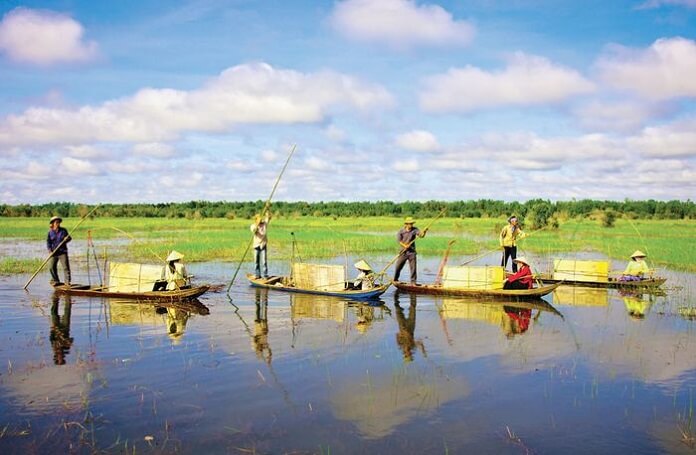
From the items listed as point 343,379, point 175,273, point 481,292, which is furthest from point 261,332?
point 481,292

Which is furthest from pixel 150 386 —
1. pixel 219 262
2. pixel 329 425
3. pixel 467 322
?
pixel 219 262

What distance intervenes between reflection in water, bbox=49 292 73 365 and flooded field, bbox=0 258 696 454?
4cm

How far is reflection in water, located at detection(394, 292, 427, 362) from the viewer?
8352 mm

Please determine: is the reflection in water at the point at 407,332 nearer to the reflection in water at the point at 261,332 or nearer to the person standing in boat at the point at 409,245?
the person standing in boat at the point at 409,245

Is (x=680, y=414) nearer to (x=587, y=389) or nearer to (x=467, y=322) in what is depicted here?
(x=587, y=389)

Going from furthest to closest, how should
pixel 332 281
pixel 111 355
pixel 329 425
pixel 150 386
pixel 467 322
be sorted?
pixel 332 281
pixel 467 322
pixel 111 355
pixel 150 386
pixel 329 425

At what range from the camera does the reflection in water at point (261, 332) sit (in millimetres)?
7984

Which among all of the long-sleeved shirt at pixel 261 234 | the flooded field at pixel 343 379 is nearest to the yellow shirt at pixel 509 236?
the flooded field at pixel 343 379

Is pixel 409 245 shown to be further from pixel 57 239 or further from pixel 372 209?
pixel 372 209

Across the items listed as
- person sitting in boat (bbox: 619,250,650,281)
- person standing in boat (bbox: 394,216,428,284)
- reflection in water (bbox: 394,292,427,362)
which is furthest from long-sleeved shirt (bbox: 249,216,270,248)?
person sitting in boat (bbox: 619,250,650,281)

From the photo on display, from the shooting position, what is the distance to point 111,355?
781 centimetres

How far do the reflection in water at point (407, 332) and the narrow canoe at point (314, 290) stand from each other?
497mm

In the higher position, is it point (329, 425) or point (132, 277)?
point (132, 277)

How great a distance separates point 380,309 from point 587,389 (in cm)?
515
